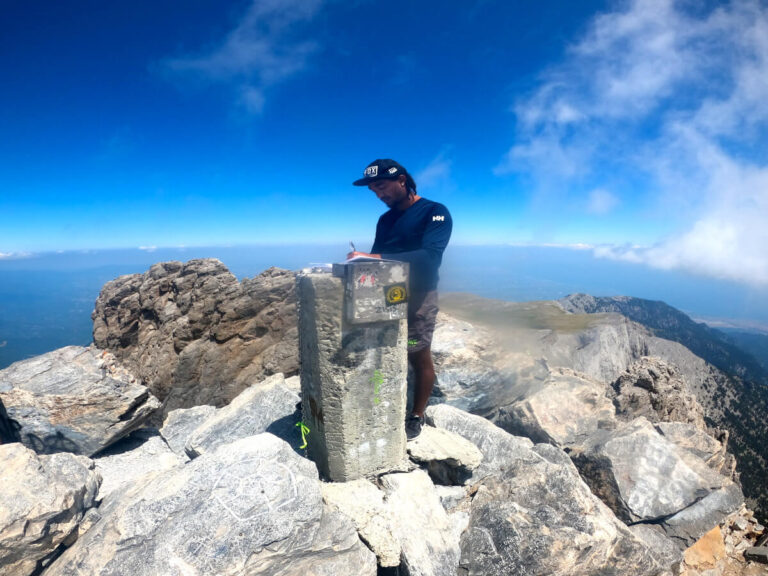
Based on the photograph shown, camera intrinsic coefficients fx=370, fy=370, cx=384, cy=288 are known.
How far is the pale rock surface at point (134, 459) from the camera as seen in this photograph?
6430 millimetres

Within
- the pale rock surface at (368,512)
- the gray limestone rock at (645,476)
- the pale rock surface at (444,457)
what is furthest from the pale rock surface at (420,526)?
the gray limestone rock at (645,476)

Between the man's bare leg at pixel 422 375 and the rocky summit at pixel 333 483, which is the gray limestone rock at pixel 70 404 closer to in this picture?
the rocky summit at pixel 333 483

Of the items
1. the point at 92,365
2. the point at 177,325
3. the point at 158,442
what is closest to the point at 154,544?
the point at 158,442

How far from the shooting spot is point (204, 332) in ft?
41.0

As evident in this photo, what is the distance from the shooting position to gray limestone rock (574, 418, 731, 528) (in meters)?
6.57

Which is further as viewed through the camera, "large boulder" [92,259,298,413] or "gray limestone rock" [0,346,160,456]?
"large boulder" [92,259,298,413]

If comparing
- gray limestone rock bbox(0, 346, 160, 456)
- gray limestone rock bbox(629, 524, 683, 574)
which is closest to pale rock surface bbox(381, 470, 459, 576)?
gray limestone rock bbox(629, 524, 683, 574)

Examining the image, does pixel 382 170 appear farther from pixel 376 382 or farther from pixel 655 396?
pixel 655 396

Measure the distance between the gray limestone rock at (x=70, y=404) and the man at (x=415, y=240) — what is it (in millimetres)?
5414

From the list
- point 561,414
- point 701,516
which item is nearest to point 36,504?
point 561,414

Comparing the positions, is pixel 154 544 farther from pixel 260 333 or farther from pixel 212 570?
pixel 260 333

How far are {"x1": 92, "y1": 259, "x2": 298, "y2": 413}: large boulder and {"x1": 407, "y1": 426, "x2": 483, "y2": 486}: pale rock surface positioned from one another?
5362 mm

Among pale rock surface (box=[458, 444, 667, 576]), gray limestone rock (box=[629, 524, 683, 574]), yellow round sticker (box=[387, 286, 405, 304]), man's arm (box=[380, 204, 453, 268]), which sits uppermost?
man's arm (box=[380, 204, 453, 268])

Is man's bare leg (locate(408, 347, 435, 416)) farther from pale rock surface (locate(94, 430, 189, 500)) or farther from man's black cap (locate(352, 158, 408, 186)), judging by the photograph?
pale rock surface (locate(94, 430, 189, 500))
